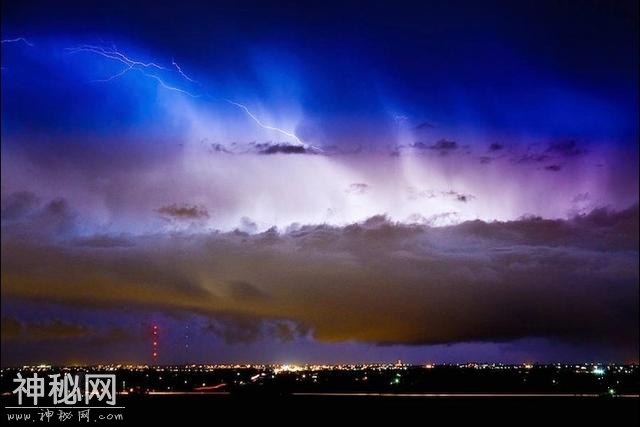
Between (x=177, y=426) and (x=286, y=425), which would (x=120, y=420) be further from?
(x=286, y=425)

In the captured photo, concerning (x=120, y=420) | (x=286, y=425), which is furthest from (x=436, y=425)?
(x=120, y=420)

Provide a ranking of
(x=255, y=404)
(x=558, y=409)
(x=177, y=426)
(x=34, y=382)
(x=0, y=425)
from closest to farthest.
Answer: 1. (x=34, y=382)
2. (x=0, y=425)
3. (x=177, y=426)
4. (x=558, y=409)
5. (x=255, y=404)

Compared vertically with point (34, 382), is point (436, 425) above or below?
below

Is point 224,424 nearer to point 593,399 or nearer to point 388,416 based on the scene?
point 388,416

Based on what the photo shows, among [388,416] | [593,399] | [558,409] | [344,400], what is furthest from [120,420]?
[593,399]

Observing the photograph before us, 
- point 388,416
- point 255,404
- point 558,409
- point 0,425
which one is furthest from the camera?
point 255,404

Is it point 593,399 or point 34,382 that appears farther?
point 593,399
